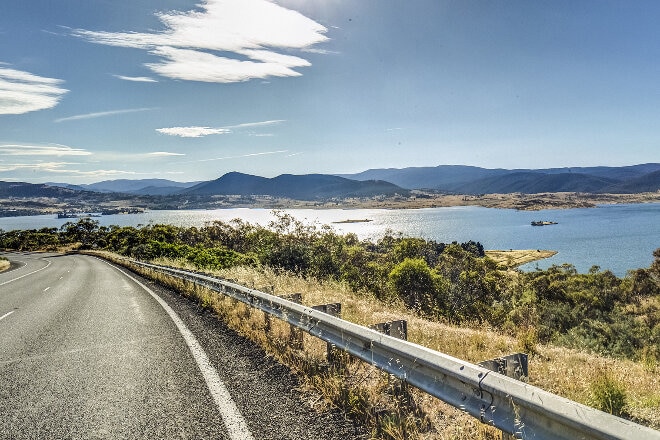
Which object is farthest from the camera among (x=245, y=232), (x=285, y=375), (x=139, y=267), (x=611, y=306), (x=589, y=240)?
(x=589, y=240)

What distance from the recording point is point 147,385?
4902 mm

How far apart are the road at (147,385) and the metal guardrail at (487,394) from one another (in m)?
0.70

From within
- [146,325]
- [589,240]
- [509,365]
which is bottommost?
[589,240]

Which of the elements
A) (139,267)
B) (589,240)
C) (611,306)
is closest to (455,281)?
(611,306)

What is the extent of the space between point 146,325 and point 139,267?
19502mm

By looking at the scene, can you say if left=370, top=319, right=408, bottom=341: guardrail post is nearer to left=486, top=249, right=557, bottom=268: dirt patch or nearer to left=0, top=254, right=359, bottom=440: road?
left=0, top=254, right=359, bottom=440: road

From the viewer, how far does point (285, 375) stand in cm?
502

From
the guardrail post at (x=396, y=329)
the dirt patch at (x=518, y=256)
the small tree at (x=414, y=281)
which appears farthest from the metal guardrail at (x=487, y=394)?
the dirt patch at (x=518, y=256)

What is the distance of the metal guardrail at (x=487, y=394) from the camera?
2.03 m

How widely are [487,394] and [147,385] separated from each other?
12.6ft

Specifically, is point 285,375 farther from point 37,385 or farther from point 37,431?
point 37,385

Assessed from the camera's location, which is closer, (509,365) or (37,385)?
(509,365)

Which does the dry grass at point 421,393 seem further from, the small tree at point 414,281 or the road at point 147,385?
the small tree at point 414,281

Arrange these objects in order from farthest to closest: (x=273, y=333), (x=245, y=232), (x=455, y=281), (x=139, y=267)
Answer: (x=245, y=232) → (x=455, y=281) → (x=139, y=267) → (x=273, y=333)
